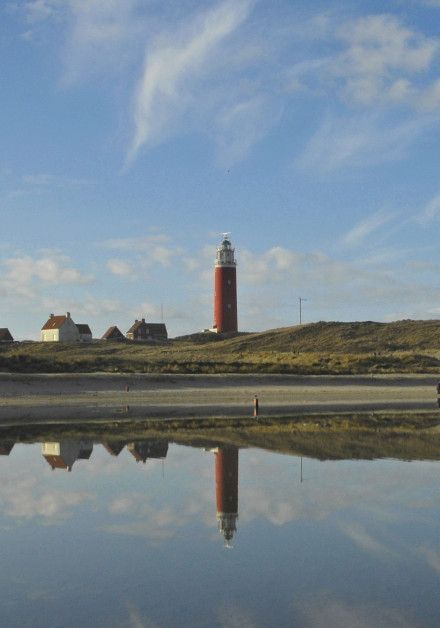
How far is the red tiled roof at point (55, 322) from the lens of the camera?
105938 mm

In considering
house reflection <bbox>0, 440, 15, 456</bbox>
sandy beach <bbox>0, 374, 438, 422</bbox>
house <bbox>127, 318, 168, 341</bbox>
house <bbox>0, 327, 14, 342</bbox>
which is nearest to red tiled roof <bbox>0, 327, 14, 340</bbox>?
house <bbox>0, 327, 14, 342</bbox>

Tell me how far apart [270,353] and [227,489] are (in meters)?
63.4

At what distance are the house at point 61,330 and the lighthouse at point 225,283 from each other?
23.0m

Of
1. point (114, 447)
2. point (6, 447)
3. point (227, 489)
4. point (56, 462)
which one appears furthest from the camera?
point (6, 447)

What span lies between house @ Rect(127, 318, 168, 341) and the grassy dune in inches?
395

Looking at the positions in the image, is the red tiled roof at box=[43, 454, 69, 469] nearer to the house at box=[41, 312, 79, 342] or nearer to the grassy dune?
the grassy dune

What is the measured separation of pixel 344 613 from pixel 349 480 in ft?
27.5

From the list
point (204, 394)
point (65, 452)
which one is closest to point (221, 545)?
point (65, 452)

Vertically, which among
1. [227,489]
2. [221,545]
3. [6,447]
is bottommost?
[221,545]

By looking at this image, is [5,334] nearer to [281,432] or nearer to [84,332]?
[84,332]

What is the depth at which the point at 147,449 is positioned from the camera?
22094mm

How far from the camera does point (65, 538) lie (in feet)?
37.3

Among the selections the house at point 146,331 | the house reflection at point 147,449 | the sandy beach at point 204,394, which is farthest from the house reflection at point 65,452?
the house at point 146,331

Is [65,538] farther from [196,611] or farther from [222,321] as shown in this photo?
[222,321]
